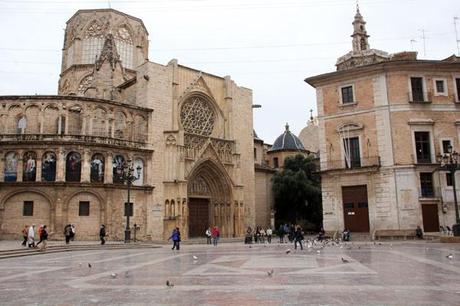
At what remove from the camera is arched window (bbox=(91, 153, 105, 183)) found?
32.7 m

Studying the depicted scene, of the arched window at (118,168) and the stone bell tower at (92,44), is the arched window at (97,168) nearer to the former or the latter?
the arched window at (118,168)

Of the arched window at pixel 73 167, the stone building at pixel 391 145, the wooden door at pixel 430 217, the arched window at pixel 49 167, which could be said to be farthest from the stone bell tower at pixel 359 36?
the arched window at pixel 49 167

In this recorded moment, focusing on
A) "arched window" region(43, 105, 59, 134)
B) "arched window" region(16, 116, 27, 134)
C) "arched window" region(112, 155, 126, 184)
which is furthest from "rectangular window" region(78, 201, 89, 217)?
"arched window" region(16, 116, 27, 134)

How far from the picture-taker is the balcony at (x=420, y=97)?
3067 centimetres

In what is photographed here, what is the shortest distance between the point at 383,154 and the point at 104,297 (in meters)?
25.8

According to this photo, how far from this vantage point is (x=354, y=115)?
32062 mm

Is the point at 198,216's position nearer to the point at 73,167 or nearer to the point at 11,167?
the point at 73,167

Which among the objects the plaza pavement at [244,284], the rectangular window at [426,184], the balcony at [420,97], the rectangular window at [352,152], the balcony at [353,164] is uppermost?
the balcony at [420,97]

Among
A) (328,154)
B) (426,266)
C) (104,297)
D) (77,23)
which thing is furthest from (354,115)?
(77,23)

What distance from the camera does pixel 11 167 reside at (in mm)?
31172

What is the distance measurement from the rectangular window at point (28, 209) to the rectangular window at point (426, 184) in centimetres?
2758

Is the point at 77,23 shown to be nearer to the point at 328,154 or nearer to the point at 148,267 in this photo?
the point at 328,154

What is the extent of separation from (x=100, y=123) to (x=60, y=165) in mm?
4899

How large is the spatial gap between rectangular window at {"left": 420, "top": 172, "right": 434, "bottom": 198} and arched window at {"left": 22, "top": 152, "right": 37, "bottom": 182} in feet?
90.7
